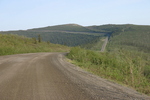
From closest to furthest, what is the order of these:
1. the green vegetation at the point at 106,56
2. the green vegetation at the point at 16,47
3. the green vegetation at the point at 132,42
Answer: the green vegetation at the point at 106,56
the green vegetation at the point at 16,47
the green vegetation at the point at 132,42

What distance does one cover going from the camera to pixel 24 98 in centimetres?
489

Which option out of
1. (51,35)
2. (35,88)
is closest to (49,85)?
(35,88)

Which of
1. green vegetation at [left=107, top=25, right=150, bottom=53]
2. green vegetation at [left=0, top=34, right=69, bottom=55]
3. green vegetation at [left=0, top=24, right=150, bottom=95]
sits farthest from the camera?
green vegetation at [left=107, top=25, right=150, bottom=53]

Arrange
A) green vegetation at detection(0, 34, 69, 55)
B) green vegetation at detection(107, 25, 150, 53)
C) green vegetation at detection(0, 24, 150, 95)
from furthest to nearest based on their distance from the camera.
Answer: green vegetation at detection(107, 25, 150, 53), green vegetation at detection(0, 34, 69, 55), green vegetation at detection(0, 24, 150, 95)

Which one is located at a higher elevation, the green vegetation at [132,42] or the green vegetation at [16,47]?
the green vegetation at [16,47]

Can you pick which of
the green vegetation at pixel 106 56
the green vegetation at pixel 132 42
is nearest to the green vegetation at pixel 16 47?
the green vegetation at pixel 106 56

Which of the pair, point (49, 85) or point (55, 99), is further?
point (49, 85)

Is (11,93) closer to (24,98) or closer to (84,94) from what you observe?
(24,98)

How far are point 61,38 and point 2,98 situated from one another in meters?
123

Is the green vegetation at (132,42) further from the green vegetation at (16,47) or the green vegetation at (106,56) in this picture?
the green vegetation at (16,47)

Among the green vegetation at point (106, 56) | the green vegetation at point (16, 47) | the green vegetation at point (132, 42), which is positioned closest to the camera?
the green vegetation at point (106, 56)

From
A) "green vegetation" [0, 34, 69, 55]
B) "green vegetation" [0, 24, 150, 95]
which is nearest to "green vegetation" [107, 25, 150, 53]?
"green vegetation" [0, 24, 150, 95]

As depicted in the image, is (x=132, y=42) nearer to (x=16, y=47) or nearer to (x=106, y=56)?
(x=16, y=47)

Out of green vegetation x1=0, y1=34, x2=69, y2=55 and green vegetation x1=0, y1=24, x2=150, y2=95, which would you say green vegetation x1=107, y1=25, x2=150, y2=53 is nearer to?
green vegetation x1=0, y1=24, x2=150, y2=95
